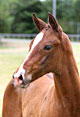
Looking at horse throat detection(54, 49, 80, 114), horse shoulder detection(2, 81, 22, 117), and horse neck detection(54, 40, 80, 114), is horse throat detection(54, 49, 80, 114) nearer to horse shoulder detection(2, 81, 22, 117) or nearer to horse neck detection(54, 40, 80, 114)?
horse neck detection(54, 40, 80, 114)

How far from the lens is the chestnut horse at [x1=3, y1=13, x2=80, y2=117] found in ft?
10.5

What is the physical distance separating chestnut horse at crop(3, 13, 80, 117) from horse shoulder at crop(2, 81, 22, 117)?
0.44 meters

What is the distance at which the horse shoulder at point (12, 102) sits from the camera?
14.8 ft

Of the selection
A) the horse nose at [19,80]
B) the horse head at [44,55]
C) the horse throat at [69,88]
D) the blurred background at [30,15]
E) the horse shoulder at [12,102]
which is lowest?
the blurred background at [30,15]

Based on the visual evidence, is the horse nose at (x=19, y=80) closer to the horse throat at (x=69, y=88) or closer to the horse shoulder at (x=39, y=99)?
the horse throat at (x=69, y=88)

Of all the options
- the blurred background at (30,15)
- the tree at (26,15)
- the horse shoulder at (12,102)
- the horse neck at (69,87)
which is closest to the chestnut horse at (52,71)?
the horse neck at (69,87)

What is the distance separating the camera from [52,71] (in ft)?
11.1

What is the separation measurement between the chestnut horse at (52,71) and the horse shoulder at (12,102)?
1.44 ft

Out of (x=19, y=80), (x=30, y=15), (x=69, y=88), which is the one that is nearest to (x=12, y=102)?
(x=69, y=88)

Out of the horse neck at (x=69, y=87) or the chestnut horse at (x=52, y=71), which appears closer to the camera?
the chestnut horse at (x=52, y=71)

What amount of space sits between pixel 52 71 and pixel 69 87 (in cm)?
31

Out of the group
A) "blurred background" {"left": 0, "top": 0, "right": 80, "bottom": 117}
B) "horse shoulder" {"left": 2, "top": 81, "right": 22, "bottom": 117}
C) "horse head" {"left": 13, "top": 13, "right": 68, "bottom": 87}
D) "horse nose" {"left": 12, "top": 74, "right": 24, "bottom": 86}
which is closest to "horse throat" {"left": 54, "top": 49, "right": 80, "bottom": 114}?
"horse head" {"left": 13, "top": 13, "right": 68, "bottom": 87}

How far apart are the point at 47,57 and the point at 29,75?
11.0 inches

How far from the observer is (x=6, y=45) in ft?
106
